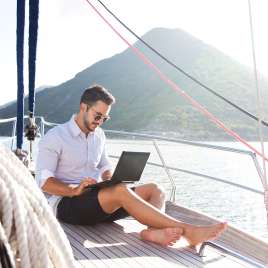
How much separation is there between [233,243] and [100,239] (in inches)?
32.4

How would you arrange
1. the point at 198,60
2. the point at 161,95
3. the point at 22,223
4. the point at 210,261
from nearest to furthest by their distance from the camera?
the point at 22,223 → the point at 210,261 → the point at 161,95 → the point at 198,60

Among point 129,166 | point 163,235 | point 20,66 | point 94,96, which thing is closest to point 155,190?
point 129,166

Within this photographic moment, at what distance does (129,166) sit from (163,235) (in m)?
0.41

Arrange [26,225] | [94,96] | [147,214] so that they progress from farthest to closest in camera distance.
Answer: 1. [94,96]
2. [147,214]
3. [26,225]

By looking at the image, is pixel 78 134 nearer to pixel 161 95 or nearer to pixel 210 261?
pixel 210 261

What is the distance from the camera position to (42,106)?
406 ft

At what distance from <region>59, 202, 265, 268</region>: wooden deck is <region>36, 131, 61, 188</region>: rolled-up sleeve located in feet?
1.13

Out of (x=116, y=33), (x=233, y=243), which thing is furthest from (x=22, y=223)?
(x=116, y=33)

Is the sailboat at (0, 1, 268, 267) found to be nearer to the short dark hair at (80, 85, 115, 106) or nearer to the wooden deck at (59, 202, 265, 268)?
the wooden deck at (59, 202, 265, 268)

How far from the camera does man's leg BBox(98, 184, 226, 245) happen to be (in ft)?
7.44

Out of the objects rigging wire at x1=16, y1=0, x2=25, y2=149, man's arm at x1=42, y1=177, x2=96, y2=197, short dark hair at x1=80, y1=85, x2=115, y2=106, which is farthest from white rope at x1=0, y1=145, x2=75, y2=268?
rigging wire at x1=16, y1=0, x2=25, y2=149

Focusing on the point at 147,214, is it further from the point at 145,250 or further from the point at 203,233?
the point at 203,233

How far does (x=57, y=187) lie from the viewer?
2494 millimetres

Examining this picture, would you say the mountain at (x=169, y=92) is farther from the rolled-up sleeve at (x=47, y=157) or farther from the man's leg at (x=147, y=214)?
the man's leg at (x=147, y=214)
